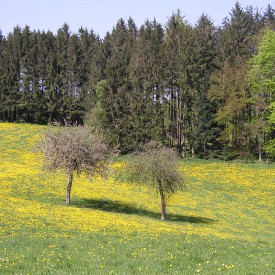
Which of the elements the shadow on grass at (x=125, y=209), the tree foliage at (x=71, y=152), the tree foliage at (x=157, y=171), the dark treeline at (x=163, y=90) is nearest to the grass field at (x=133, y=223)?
the shadow on grass at (x=125, y=209)

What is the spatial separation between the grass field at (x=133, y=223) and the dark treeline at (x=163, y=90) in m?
9.23

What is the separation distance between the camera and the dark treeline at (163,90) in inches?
2630

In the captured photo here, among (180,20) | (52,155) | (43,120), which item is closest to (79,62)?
(43,120)

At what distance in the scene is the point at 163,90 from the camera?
72125 mm

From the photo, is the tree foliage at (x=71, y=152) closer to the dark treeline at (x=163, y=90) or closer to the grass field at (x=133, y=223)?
the grass field at (x=133, y=223)

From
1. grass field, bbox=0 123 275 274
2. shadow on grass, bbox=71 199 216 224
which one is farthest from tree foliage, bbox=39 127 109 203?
grass field, bbox=0 123 275 274

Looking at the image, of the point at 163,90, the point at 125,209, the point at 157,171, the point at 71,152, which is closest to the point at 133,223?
the point at 157,171

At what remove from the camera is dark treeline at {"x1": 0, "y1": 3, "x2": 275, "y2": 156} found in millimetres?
66812

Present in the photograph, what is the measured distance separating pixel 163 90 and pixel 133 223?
47.6 meters

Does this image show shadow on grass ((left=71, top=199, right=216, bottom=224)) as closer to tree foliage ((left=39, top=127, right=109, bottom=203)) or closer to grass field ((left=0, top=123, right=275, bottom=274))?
grass field ((left=0, top=123, right=275, bottom=274))

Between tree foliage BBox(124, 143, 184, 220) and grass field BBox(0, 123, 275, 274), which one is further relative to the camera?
tree foliage BBox(124, 143, 184, 220)

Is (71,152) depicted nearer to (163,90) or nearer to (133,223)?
(133,223)

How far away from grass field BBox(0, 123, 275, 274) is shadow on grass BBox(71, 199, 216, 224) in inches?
3.8

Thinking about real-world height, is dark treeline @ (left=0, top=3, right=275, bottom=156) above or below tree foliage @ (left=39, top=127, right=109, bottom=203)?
above
